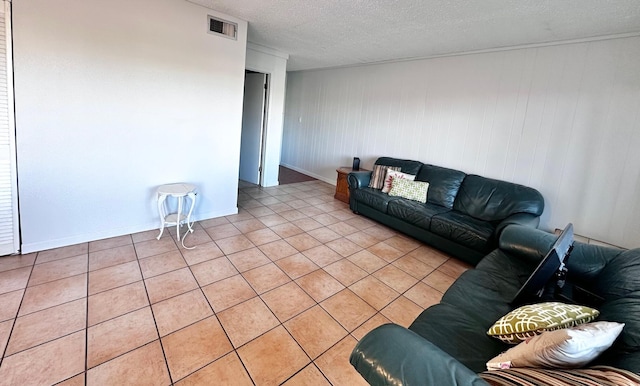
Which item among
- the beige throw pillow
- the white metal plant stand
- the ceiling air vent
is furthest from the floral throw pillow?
the beige throw pillow

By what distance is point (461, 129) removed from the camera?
3.90 metres

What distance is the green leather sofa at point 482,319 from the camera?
3.10 feet

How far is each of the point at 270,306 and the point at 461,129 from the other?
3.39 metres

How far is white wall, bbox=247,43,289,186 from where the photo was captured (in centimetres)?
464

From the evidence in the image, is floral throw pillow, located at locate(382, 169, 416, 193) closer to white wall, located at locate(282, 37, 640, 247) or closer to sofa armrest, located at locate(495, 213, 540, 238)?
white wall, located at locate(282, 37, 640, 247)

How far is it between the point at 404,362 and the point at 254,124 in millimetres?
4899

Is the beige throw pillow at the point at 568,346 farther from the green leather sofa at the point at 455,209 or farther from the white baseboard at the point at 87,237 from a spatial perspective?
the white baseboard at the point at 87,237

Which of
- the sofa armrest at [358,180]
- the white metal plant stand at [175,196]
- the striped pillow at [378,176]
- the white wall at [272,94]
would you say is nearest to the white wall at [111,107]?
the white metal plant stand at [175,196]

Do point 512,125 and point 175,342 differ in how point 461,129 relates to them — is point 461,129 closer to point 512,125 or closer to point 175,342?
point 512,125

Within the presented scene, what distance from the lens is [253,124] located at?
5270 mm

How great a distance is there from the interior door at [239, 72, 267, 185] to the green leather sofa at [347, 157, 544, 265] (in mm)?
2015

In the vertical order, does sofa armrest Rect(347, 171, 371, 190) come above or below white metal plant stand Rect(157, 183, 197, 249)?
above

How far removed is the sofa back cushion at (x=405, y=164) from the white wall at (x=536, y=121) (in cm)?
24

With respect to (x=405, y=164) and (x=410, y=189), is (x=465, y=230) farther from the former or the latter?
(x=405, y=164)
